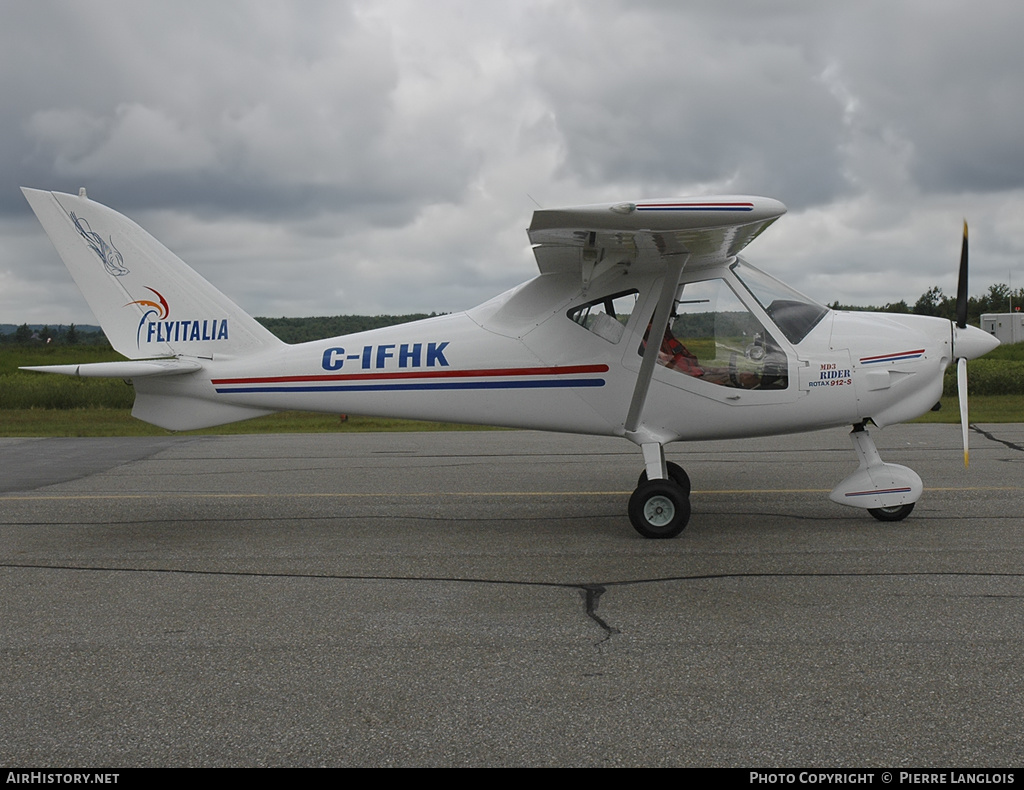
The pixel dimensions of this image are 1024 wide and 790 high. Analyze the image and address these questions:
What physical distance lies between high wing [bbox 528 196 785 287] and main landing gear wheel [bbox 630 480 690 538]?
6.16 feet

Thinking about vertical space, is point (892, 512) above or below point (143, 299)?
below

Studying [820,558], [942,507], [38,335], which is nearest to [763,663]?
[820,558]

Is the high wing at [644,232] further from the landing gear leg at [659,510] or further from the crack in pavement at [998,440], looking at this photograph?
the crack in pavement at [998,440]

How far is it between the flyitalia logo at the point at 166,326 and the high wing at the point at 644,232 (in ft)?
10.5

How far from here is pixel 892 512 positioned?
8.02 metres

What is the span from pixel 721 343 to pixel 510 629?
3.73m

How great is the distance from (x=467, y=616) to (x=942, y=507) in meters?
5.36

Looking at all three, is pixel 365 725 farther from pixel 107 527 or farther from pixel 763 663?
pixel 107 527

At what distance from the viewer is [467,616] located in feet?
18.2

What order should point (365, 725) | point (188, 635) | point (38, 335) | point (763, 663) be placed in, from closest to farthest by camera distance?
point (365, 725)
point (763, 663)
point (188, 635)
point (38, 335)

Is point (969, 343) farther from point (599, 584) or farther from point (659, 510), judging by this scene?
point (599, 584)

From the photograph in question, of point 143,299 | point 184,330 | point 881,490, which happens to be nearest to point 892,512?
point 881,490

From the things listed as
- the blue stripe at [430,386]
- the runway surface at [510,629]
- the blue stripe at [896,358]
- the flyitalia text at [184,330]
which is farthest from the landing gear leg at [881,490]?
the flyitalia text at [184,330]

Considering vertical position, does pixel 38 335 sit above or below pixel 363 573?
above
